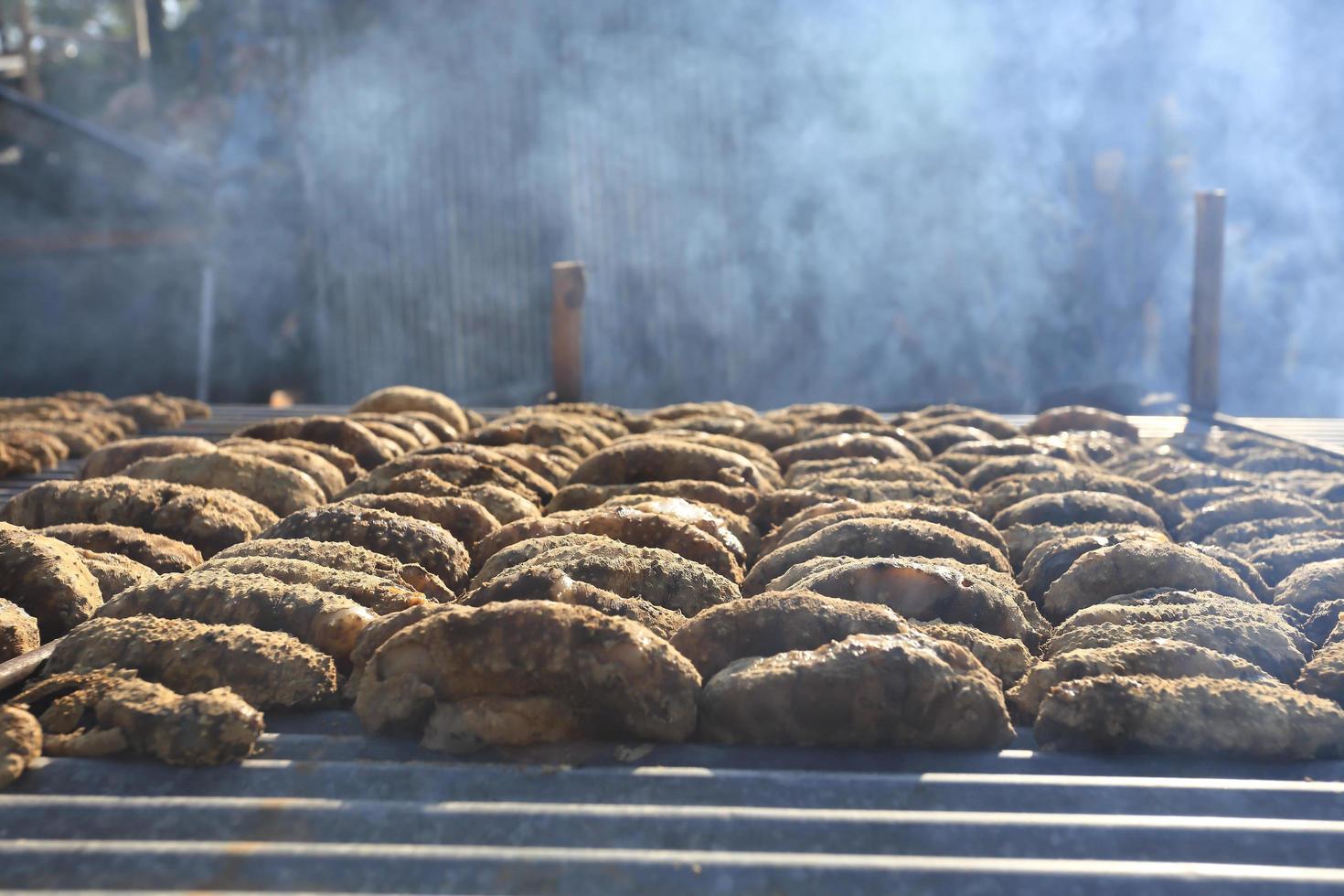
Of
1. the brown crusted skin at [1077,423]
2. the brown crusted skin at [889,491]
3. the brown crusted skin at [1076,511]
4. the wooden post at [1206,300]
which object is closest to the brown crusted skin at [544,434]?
the brown crusted skin at [889,491]

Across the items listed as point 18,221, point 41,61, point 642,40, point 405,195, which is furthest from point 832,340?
point 41,61

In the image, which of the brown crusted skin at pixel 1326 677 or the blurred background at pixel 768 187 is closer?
the brown crusted skin at pixel 1326 677

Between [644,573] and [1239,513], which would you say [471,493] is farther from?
[1239,513]

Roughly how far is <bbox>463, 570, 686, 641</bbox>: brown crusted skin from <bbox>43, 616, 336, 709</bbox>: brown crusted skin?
0.34m

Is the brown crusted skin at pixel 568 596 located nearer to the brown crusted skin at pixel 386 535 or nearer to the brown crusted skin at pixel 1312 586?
the brown crusted skin at pixel 386 535

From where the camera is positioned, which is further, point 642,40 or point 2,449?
point 642,40

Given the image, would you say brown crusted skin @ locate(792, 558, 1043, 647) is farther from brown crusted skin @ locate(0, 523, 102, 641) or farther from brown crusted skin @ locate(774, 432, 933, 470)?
brown crusted skin @ locate(774, 432, 933, 470)

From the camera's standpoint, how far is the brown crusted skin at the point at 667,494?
385 cm

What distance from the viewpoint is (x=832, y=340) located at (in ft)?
31.8

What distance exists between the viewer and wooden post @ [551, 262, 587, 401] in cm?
774

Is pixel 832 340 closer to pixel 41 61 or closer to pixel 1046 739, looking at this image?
pixel 1046 739

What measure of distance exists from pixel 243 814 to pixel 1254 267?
1043 cm

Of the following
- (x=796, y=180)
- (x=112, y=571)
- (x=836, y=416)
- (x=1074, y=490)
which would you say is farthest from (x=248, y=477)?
(x=796, y=180)

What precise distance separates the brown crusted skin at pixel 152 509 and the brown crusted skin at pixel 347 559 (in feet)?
1.83
